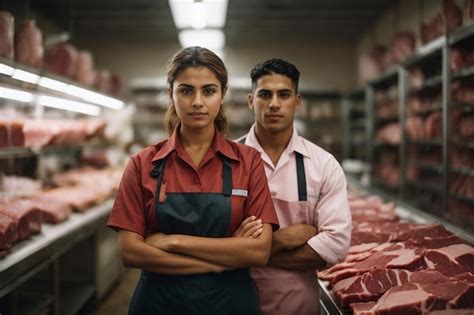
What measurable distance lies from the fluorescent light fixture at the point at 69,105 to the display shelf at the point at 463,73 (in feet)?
12.2

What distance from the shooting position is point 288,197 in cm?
225

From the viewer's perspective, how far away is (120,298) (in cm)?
509

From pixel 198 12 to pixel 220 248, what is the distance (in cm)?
434

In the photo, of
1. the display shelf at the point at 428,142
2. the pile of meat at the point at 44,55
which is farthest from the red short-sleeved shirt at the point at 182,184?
the display shelf at the point at 428,142

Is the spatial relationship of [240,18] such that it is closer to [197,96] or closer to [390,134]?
[390,134]

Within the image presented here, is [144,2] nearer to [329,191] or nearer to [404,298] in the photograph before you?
[329,191]

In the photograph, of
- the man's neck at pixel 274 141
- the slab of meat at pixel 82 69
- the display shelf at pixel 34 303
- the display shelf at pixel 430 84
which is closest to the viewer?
the man's neck at pixel 274 141

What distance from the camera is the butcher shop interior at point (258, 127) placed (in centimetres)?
241

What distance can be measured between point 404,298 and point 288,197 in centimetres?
66

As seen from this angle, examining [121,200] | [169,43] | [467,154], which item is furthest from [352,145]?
[121,200]

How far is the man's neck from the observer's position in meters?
2.35

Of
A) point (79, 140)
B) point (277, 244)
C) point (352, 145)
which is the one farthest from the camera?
point (352, 145)

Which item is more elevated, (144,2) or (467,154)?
(144,2)

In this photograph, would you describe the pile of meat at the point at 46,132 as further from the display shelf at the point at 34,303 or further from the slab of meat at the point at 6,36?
the display shelf at the point at 34,303
